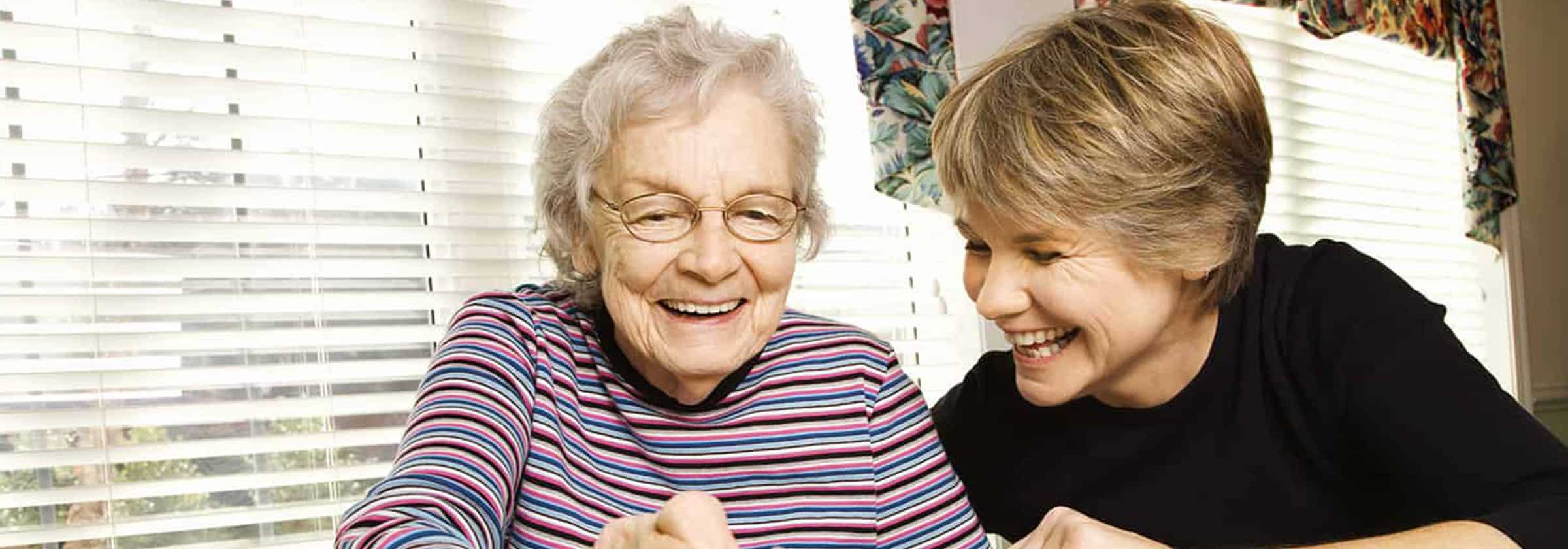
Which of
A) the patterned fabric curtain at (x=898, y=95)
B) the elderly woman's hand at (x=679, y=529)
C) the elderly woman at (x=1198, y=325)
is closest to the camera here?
the elderly woman's hand at (x=679, y=529)

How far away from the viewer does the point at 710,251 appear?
1174 millimetres

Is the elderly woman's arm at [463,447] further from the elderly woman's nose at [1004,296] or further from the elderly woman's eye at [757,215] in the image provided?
the elderly woman's nose at [1004,296]

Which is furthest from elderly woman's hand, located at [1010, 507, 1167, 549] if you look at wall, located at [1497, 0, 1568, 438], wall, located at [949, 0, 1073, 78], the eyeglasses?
wall, located at [1497, 0, 1568, 438]

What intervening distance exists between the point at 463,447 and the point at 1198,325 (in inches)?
31.3

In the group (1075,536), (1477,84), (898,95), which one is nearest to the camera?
(1075,536)

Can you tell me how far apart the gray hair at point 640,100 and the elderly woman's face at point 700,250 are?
0.05 feet

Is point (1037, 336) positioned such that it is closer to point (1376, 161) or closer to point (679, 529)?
point (679, 529)

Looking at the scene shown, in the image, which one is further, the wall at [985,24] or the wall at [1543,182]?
the wall at [1543,182]

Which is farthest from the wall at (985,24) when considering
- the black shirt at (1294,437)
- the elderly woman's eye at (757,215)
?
the elderly woman's eye at (757,215)

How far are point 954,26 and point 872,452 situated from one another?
1.22m

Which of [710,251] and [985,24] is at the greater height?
[985,24]

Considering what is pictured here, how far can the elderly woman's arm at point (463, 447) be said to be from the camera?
0.97 m

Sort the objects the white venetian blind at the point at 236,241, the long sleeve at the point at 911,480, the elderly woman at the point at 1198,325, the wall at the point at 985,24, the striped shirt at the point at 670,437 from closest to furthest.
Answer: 1. the striped shirt at the point at 670,437
2. the elderly woman at the point at 1198,325
3. the long sleeve at the point at 911,480
4. the white venetian blind at the point at 236,241
5. the wall at the point at 985,24

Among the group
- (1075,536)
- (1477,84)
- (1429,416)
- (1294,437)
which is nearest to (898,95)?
(1294,437)
